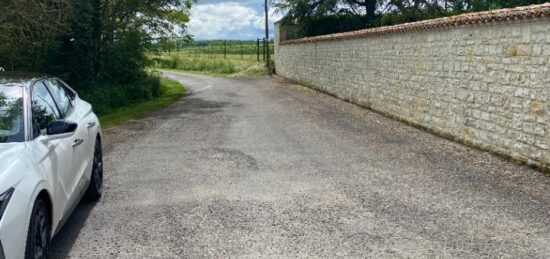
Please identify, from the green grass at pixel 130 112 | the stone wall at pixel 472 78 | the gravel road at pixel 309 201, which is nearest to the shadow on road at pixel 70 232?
the gravel road at pixel 309 201

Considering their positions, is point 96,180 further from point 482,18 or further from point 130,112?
point 130,112

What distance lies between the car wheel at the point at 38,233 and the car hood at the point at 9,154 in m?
0.34

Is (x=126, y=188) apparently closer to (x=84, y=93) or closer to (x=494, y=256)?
(x=494, y=256)

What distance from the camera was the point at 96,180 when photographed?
619cm

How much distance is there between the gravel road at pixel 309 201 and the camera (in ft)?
15.5

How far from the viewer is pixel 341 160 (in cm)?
853

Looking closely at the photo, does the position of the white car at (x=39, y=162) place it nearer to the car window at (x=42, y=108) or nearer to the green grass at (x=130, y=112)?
the car window at (x=42, y=108)

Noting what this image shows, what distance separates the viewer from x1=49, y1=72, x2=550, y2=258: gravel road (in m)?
4.73

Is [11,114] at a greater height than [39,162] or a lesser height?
greater

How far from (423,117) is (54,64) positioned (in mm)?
12161

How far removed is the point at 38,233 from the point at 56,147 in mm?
978

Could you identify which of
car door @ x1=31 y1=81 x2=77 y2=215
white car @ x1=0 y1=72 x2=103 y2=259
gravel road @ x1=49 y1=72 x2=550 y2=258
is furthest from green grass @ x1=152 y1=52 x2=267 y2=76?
car door @ x1=31 y1=81 x2=77 y2=215

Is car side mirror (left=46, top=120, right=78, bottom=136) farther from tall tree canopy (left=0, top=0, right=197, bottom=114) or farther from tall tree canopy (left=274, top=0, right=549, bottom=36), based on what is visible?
tall tree canopy (left=274, top=0, right=549, bottom=36)

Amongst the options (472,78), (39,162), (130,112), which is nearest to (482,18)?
(472,78)
